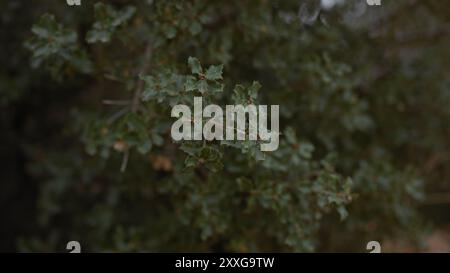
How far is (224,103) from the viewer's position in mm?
1996

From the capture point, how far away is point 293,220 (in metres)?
1.78

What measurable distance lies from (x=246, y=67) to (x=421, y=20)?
99 centimetres

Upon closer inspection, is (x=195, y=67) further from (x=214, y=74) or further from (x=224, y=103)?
(x=224, y=103)

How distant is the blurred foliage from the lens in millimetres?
1716

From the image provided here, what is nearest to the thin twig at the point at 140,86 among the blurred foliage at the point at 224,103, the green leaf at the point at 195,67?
the blurred foliage at the point at 224,103

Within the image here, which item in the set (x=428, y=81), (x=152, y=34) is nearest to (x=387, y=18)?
(x=428, y=81)

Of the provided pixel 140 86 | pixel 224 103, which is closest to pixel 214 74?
pixel 140 86

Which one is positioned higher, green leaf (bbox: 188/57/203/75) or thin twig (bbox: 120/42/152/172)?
thin twig (bbox: 120/42/152/172)

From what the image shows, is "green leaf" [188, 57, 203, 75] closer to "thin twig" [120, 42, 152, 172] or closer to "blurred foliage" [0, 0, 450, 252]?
"blurred foliage" [0, 0, 450, 252]

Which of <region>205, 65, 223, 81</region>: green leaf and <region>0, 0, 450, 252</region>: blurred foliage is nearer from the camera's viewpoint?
<region>205, 65, 223, 81</region>: green leaf

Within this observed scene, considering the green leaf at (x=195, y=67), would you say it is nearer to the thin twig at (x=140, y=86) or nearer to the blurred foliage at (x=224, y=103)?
the blurred foliage at (x=224, y=103)

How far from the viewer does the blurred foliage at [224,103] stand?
172cm

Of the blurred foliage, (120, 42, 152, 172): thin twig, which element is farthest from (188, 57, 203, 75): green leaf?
(120, 42, 152, 172): thin twig
